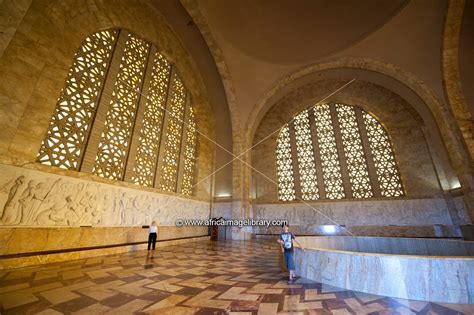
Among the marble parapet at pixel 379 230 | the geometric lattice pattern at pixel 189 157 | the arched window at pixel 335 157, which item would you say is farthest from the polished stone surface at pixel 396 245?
the geometric lattice pattern at pixel 189 157

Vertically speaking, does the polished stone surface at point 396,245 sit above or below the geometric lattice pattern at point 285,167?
below

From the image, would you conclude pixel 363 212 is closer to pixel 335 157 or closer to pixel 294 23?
pixel 335 157

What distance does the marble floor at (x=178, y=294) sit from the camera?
6.42 feet

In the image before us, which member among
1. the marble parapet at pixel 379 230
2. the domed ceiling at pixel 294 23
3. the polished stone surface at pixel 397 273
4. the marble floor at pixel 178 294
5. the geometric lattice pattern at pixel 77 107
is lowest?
the marble floor at pixel 178 294

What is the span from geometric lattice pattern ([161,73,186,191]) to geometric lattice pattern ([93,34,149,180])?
5.90ft

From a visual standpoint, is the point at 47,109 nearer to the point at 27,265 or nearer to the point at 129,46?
the point at 27,265

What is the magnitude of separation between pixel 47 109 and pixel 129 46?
4.22 meters

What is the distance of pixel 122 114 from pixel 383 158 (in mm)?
12678

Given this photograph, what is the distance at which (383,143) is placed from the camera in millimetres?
10781

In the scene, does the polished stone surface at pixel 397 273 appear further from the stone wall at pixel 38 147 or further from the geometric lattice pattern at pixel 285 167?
the geometric lattice pattern at pixel 285 167

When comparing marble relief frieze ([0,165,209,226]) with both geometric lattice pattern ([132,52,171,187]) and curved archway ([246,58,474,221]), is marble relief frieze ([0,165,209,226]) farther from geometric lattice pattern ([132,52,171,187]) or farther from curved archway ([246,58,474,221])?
curved archway ([246,58,474,221])

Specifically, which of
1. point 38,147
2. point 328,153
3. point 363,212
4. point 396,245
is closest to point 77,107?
point 38,147

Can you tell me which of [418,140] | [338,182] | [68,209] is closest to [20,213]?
[68,209]

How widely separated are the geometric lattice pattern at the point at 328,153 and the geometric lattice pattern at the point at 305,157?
1.82 ft
